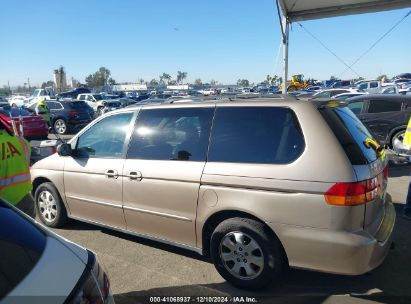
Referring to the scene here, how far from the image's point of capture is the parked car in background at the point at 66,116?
17.8 metres

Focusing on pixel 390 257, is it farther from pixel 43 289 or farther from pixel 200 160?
pixel 43 289

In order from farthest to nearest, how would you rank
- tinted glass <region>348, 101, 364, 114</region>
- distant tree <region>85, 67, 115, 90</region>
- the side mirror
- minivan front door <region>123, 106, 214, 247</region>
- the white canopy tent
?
distant tree <region>85, 67, 115, 90</region>, tinted glass <region>348, 101, 364, 114</region>, the white canopy tent, the side mirror, minivan front door <region>123, 106, 214, 247</region>

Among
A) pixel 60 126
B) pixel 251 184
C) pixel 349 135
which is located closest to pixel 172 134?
pixel 251 184

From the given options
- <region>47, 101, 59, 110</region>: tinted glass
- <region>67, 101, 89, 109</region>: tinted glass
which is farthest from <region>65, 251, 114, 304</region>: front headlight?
<region>47, 101, 59, 110</region>: tinted glass

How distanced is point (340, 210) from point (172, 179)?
1609 millimetres

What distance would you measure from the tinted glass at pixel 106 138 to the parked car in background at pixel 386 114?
23.5 feet

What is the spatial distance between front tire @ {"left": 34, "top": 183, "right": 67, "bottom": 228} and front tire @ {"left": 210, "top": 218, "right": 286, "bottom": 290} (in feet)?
8.07

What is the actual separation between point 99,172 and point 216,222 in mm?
1610

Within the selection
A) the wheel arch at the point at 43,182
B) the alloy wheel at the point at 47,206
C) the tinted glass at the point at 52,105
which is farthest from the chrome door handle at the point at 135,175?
the tinted glass at the point at 52,105

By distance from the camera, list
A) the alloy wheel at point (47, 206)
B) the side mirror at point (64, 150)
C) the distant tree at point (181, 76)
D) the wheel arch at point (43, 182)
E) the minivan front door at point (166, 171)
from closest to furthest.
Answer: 1. the minivan front door at point (166, 171)
2. the side mirror at point (64, 150)
3. the wheel arch at point (43, 182)
4. the alloy wheel at point (47, 206)
5. the distant tree at point (181, 76)

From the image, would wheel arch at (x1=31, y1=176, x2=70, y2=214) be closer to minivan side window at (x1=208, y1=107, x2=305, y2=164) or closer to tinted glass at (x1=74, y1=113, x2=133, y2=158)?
tinted glass at (x1=74, y1=113, x2=133, y2=158)

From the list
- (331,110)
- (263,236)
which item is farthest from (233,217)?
(331,110)

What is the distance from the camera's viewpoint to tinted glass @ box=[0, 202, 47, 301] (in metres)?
1.58

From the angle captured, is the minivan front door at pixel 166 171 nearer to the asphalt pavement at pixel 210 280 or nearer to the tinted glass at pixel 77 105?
the asphalt pavement at pixel 210 280
